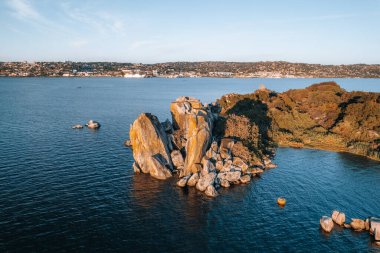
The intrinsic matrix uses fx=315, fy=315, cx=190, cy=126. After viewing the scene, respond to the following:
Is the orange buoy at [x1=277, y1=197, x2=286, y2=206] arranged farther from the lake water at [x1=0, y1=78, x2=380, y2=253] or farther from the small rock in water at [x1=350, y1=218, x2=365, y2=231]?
the small rock in water at [x1=350, y1=218, x2=365, y2=231]

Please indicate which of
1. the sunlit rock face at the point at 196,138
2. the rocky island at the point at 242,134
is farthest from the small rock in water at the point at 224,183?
the sunlit rock face at the point at 196,138

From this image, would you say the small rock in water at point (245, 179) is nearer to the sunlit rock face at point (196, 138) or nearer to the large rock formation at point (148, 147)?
the sunlit rock face at point (196, 138)

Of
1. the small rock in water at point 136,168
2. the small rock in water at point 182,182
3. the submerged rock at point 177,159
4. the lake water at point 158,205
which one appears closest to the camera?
the lake water at point 158,205

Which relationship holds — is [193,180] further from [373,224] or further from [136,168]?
[373,224]

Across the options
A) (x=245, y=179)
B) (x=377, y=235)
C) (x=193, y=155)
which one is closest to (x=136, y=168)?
(x=193, y=155)

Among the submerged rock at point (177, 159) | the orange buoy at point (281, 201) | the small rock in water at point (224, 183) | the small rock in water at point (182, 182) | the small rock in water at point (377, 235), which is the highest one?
the submerged rock at point (177, 159)

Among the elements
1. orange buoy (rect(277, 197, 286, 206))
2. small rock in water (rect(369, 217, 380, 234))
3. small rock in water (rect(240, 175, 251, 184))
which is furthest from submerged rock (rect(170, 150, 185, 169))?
small rock in water (rect(369, 217, 380, 234))
